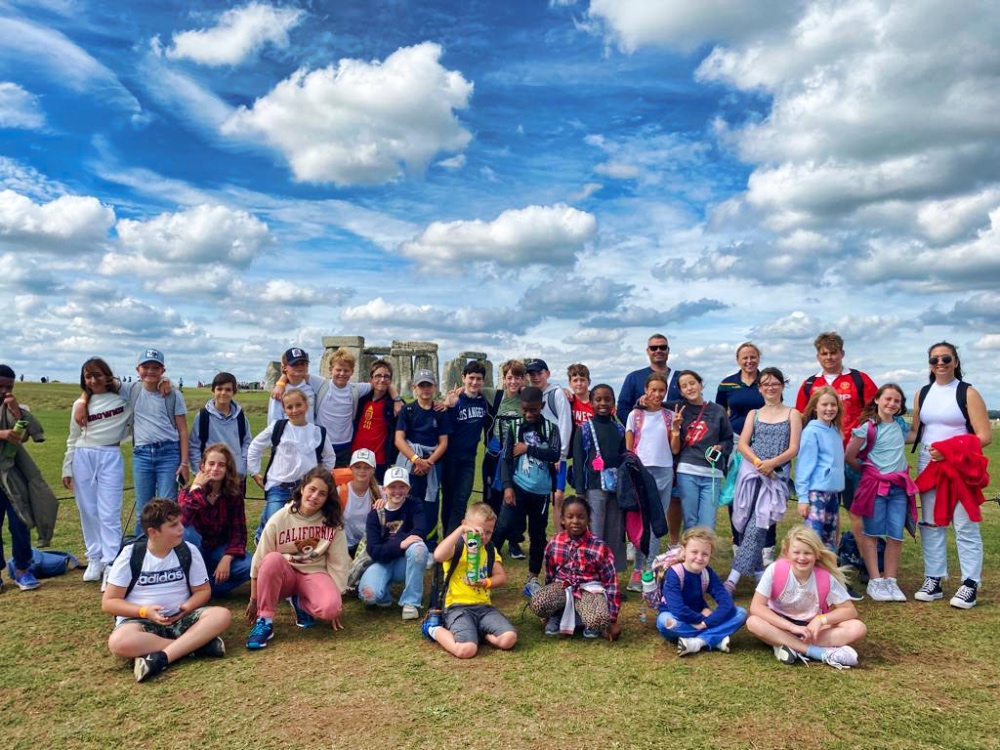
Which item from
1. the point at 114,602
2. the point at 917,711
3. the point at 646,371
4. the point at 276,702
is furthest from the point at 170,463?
the point at 917,711

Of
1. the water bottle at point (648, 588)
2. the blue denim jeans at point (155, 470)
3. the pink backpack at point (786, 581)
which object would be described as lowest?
the water bottle at point (648, 588)

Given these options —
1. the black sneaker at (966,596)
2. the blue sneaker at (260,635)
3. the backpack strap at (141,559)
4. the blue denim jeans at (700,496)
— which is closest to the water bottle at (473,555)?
the blue sneaker at (260,635)

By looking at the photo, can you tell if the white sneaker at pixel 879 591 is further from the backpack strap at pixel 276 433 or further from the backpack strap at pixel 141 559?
the backpack strap at pixel 141 559

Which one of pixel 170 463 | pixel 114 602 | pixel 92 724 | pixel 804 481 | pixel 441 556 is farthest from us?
pixel 170 463

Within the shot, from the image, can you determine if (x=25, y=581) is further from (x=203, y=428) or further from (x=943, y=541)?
(x=943, y=541)

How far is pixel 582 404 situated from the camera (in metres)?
5.83

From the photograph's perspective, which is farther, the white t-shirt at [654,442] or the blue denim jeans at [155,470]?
the blue denim jeans at [155,470]

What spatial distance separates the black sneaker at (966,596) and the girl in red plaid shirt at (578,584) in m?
2.47

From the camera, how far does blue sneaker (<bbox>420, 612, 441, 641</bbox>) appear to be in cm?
437

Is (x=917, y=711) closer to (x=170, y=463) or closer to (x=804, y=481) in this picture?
(x=804, y=481)

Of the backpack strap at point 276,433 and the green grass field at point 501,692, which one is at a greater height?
the backpack strap at point 276,433

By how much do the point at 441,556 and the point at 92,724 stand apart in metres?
1.99

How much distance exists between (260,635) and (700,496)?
3.29 metres

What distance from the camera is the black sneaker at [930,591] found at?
5.16 meters
